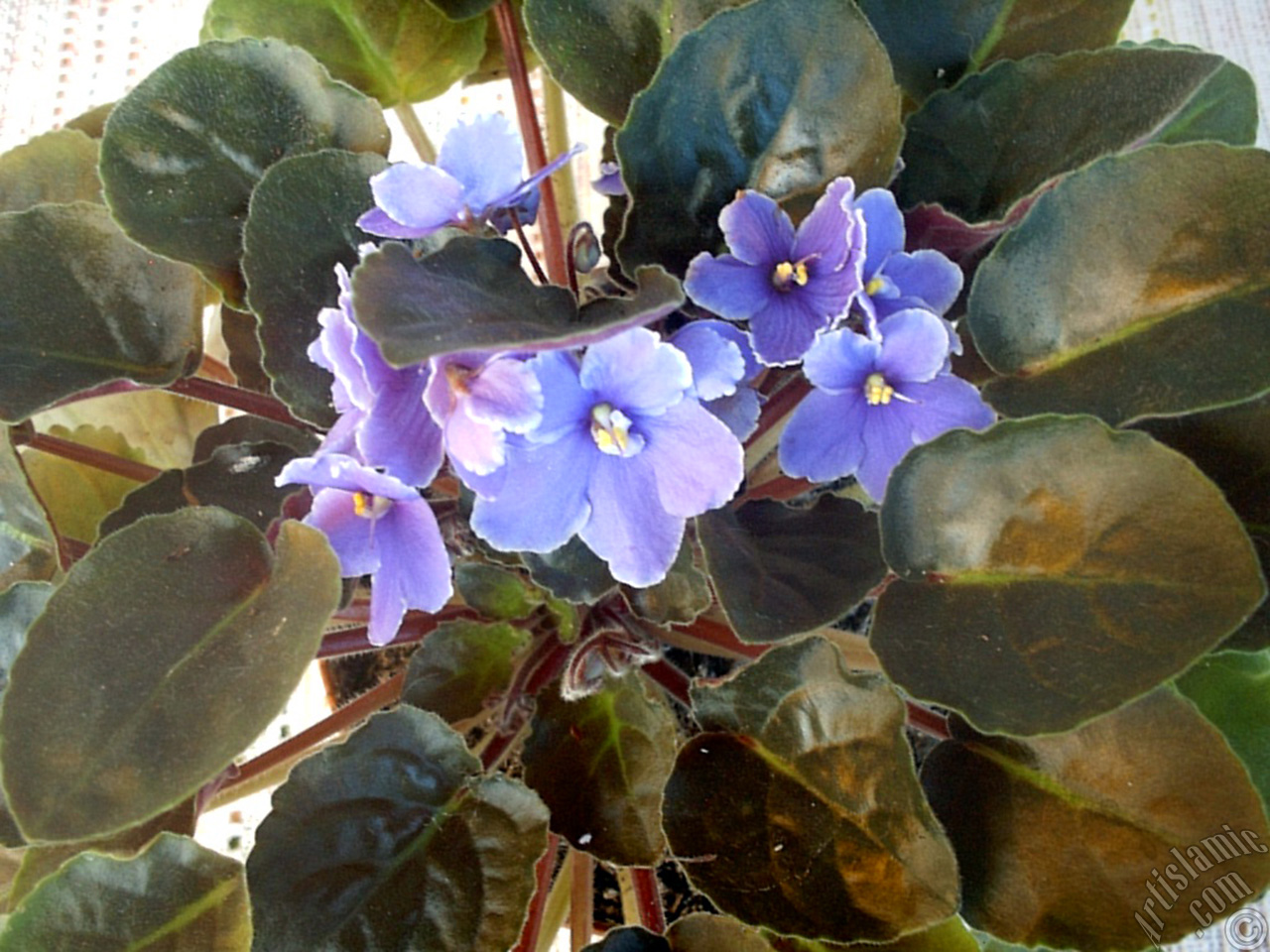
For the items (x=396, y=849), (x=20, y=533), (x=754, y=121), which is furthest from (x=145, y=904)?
(x=754, y=121)

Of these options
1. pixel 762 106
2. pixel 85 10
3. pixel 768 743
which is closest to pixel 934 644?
pixel 768 743

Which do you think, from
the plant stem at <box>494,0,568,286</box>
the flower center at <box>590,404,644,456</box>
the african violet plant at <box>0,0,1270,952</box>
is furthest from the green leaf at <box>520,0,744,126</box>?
the flower center at <box>590,404,644,456</box>

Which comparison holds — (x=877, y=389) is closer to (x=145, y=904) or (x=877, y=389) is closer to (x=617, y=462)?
(x=617, y=462)

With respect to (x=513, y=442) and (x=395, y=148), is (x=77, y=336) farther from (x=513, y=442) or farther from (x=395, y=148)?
(x=395, y=148)

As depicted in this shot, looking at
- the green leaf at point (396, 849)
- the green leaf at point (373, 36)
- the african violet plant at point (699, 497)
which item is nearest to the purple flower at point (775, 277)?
the african violet plant at point (699, 497)

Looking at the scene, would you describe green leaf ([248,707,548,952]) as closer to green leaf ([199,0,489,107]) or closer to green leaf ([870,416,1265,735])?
green leaf ([870,416,1265,735])
